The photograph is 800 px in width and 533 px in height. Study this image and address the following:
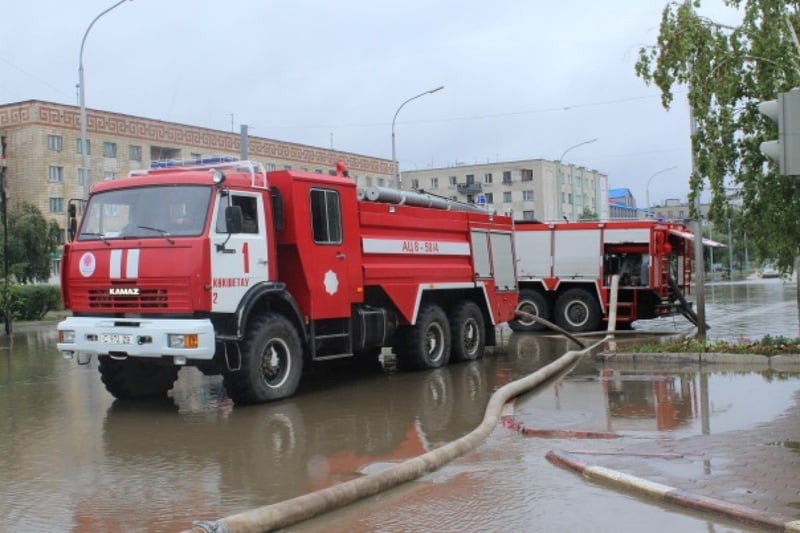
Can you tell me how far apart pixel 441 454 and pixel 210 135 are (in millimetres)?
59178

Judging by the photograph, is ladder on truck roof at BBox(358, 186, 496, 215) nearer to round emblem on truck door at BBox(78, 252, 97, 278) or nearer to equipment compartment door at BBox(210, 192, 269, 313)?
equipment compartment door at BBox(210, 192, 269, 313)

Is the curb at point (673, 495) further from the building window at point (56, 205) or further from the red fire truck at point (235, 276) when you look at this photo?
the building window at point (56, 205)

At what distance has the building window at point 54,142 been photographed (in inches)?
2174

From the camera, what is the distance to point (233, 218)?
9.62 meters

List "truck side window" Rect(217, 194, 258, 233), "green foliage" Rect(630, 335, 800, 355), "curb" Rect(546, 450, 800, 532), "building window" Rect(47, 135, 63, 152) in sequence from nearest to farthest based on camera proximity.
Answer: "curb" Rect(546, 450, 800, 532), "truck side window" Rect(217, 194, 258, 233), "green foliage" Rect(630, 335, 800, 355), "building window" Rect(47, 135, 63, 152)

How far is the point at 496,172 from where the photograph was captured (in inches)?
3804

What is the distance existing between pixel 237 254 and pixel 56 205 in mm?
51096

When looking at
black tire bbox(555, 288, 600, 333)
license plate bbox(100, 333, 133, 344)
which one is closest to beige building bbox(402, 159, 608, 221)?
black tire bbox(555, 288, 600, 333)

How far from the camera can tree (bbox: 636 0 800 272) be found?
1213 cm

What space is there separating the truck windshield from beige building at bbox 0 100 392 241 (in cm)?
4303

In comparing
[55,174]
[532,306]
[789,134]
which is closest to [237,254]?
[789,134]

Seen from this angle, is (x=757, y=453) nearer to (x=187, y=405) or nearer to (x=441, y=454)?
(x=441, y=454)

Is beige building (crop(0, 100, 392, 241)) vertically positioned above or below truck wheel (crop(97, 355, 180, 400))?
above

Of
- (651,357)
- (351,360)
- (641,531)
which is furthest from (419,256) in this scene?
Answer: (641,531)
